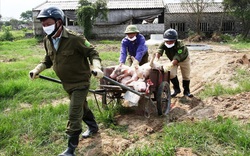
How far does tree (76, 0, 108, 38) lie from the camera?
2419 cm

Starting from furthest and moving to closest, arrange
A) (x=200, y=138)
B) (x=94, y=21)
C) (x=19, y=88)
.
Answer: (x=94, y=21) → (x=19, y=88) → (x=200, y=138)

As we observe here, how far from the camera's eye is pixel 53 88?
7.20 meters

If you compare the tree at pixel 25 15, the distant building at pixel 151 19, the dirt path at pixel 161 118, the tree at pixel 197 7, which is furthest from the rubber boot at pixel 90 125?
the tree at pixel 25 15

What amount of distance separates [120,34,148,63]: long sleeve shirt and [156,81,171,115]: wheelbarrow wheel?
2.54 ft

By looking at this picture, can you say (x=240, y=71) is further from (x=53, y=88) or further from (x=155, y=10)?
(x=155, y=10)

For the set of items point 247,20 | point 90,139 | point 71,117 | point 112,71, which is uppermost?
point 247,20

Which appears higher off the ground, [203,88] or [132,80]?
[132,80]

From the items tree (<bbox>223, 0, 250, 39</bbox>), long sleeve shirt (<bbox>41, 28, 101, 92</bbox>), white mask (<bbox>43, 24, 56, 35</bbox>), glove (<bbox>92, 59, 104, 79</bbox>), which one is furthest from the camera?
tree (<bbox>223, 0, 250, 39</bbox>)

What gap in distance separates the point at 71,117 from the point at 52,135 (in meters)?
1.08

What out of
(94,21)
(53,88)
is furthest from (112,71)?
(94,21)

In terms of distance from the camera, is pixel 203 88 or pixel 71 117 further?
pixel 203 88

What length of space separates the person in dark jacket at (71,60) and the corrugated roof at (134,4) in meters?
23.8

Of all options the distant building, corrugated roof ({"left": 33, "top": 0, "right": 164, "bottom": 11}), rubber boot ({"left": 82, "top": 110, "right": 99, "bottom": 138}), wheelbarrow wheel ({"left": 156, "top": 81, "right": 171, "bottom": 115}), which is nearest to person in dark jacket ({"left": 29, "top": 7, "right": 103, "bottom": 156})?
rubber boot ({"left": 82, "top": 110, "right": 99, "bottom": 138})

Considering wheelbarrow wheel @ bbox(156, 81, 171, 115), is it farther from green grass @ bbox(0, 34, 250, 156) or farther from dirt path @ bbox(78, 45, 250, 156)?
green grass @ bbox(0, 34, 250, 156)
